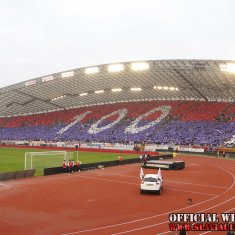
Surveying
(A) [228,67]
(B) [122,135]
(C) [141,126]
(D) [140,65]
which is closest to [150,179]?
(A) [228,67]

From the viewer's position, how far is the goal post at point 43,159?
1515 inches

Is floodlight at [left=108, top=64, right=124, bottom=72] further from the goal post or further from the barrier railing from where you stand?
the barrier railing

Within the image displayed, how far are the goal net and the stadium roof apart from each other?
23.8m

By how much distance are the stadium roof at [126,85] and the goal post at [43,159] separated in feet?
77.8

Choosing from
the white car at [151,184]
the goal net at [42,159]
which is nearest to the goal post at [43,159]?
the goal net at [42,159]

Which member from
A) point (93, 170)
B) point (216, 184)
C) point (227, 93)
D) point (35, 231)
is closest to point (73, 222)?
point (35, 231)

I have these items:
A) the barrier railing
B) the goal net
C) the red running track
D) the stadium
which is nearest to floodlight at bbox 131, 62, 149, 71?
the stadium

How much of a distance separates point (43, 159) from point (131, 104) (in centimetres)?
5125

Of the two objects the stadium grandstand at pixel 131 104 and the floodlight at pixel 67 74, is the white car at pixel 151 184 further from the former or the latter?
the floodlight at pixel 67 74

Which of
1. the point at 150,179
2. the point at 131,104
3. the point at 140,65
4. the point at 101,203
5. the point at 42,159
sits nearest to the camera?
the point at 101,203

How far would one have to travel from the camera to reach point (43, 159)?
1649 inches

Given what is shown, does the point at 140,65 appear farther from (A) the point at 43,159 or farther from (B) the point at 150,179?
(B) the point at 150,179

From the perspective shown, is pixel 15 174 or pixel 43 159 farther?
pixel 43 159

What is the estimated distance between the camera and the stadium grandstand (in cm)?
6319
